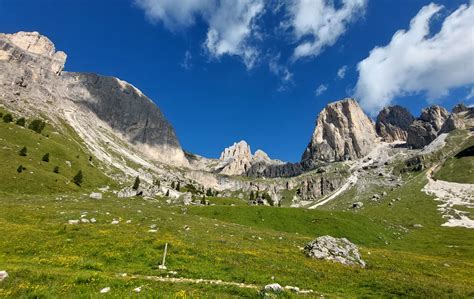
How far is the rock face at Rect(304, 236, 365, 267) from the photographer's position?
3506cm

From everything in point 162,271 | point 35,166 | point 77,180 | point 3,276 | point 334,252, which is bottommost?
point 3,276

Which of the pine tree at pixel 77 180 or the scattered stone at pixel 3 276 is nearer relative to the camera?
the scattered stone at pixel 3 276

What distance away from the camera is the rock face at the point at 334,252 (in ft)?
115

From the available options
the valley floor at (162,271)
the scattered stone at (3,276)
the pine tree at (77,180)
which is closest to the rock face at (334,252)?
the valley floor at (162,271)

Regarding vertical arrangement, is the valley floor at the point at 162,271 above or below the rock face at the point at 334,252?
below

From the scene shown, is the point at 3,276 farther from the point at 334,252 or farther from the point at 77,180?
the point at 77,180

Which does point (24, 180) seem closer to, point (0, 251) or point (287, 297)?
point (0, 251)

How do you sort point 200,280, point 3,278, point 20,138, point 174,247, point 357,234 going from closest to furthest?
point 3,278, point 200,280, point 174,247, point 357,234, point 20,138

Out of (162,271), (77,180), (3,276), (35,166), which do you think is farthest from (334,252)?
(35,166)

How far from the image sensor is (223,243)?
37.1 metres

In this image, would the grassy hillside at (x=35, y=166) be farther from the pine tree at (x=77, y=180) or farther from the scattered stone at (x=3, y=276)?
the scattered stone at (x=3, y=276)

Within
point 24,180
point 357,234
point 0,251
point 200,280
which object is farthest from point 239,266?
point 24,180

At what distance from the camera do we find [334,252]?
36.6 metres

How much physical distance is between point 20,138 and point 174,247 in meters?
130
